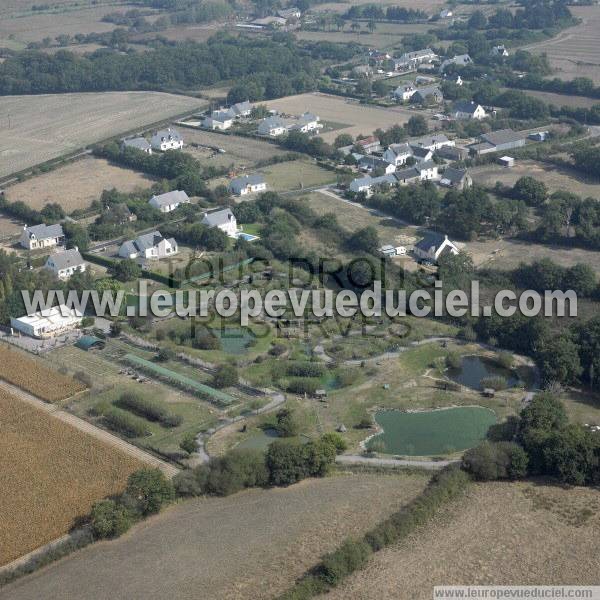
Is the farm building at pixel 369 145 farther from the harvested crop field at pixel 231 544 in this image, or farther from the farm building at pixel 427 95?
the harvested crop field at pixel 231 544

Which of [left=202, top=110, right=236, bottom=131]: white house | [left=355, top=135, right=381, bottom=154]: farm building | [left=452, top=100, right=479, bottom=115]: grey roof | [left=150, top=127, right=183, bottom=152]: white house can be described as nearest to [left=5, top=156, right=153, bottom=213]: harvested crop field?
[left=150, top=127, right=183, bottom=152]: white house

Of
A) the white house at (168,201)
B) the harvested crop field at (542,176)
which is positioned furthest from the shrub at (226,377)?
the harvested crop field at (542,176)

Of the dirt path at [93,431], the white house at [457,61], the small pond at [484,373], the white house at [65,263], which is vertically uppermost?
the white house at [457,61]

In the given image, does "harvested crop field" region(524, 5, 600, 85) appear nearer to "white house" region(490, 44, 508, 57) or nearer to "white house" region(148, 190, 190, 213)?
"white house" region(490, 44, 508, 57)

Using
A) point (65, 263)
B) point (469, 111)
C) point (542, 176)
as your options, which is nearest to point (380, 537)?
point (65, 263)

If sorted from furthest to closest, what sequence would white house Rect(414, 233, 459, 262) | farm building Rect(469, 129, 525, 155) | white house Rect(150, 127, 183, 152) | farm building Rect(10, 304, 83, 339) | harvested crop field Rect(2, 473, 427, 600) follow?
1. white house Rect(150, 127, 183, 152)
2. farm building Rect(469, 129, 525, 155)
3. white house Rect(414, 233, 459, 262)
4. farm building Rect(10, 304, 83, 339)
5. harvested crop field Rect(2, 473, 427, 600)
